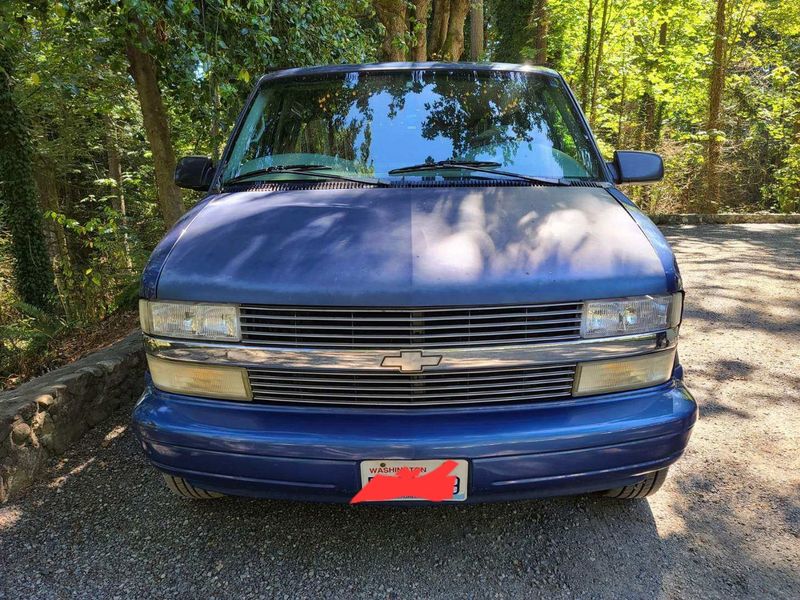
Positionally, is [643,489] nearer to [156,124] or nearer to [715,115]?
[156,124]

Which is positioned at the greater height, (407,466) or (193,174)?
(193,174)

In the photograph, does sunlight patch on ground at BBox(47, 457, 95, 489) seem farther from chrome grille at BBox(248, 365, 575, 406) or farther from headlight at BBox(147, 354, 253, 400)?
chrome grille at BBox(248, 365, 575, 406)

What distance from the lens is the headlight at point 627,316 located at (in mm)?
1930

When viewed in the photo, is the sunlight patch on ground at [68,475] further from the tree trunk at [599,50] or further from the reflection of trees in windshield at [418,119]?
the tree trunk at [599,50]

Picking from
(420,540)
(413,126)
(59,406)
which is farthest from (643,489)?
(59,406)

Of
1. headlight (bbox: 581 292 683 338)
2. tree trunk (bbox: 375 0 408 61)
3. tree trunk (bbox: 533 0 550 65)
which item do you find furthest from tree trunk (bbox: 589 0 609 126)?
headlight (bbox: 581 292 683 338)

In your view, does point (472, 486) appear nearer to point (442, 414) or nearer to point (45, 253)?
point (442, 414)

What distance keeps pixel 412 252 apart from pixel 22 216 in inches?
402

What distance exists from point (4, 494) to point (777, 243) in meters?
9.93

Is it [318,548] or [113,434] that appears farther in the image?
[113,434]

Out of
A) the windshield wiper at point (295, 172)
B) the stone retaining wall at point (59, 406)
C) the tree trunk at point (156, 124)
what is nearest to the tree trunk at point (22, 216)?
the tree trunk at point (156, 124)

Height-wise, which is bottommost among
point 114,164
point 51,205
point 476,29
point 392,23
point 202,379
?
point 51,205

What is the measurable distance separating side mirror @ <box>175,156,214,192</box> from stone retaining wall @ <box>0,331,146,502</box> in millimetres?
1342

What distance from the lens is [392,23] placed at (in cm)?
910
